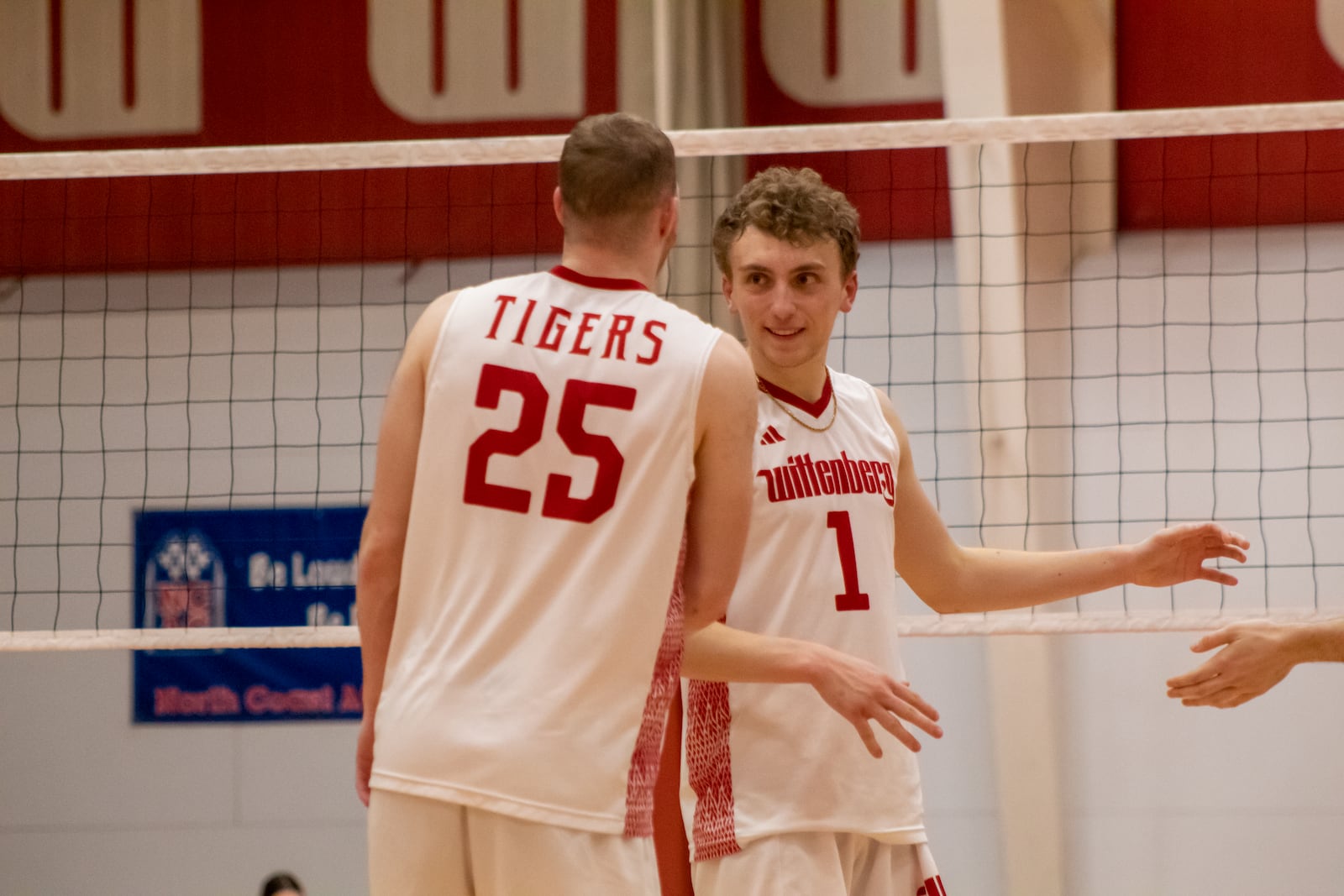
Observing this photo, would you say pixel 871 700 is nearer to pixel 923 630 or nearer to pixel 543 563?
pixel 543 563

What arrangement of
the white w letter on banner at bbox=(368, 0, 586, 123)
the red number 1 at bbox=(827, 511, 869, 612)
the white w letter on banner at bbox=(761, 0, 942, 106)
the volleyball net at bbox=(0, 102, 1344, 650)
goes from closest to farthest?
the red number 1 at bbox=(827, 511, 869, 612), the volleyball net at bbox=(0, 102, 1344, 650), the white w letter on banner at bbox=(761, 0, 942, 106), the white w letter on banner at bbox=(368, 0, 586, 123)

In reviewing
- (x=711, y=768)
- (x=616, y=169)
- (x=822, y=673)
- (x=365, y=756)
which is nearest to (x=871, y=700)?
(x=822, y=673)

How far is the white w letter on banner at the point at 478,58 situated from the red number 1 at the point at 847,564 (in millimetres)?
5851

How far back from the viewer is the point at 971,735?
301 inches

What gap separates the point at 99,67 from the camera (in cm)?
865

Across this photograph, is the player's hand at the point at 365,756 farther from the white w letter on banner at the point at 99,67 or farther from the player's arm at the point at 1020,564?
the white w letter on banner at the point at 99,67

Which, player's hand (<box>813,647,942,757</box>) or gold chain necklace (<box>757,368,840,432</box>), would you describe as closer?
player's hand (<box>813,647,942,757</box>)

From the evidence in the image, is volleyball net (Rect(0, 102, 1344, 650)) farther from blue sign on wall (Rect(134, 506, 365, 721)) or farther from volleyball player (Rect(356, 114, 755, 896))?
volleyball player (Rect(356, 114, 755, 896))

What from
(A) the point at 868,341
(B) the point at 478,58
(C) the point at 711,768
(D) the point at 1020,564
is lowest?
(C) the point at 711,768

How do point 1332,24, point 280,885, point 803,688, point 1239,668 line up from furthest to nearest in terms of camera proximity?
point 1332,24 < point 280,885 < point 1239,668 < point 803,688

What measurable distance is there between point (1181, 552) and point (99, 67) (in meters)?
7.57

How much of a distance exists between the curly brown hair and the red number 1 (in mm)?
569

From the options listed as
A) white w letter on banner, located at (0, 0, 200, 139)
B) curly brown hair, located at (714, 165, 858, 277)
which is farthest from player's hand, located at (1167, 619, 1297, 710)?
white w letter on banner, located at (0, 0, 200, 139)

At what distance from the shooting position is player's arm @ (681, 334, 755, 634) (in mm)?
2289
